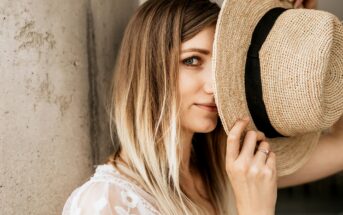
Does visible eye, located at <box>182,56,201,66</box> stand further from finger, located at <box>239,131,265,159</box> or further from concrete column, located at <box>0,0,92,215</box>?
concrete column, located at <box>0,0,92,215</box>

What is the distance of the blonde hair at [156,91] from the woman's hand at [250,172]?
233mm

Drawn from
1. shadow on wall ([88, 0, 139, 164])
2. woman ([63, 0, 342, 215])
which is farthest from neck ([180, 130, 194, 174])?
shadow on wall ([88, 0, 139, 164])

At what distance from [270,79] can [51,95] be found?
71cm

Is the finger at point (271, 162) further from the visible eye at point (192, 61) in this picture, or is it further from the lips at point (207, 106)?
the visible eye at point (192, 61)

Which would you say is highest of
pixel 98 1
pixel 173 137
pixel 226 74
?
pixel 98 1

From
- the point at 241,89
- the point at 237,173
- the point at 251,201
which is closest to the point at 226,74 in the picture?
the point at 241,89

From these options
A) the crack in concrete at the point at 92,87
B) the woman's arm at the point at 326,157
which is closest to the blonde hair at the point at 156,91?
the crack in concrete at the point at 92,87

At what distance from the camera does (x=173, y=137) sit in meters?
1.53

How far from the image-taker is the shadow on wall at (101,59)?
1.77m

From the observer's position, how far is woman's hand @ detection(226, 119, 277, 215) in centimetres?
139

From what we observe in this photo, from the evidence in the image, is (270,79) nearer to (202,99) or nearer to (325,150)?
(202,99)

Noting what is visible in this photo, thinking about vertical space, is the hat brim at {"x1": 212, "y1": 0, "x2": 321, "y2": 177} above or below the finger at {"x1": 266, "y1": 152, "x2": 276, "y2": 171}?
above

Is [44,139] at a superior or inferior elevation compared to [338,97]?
inferior

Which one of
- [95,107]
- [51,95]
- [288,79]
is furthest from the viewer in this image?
[95,107]
